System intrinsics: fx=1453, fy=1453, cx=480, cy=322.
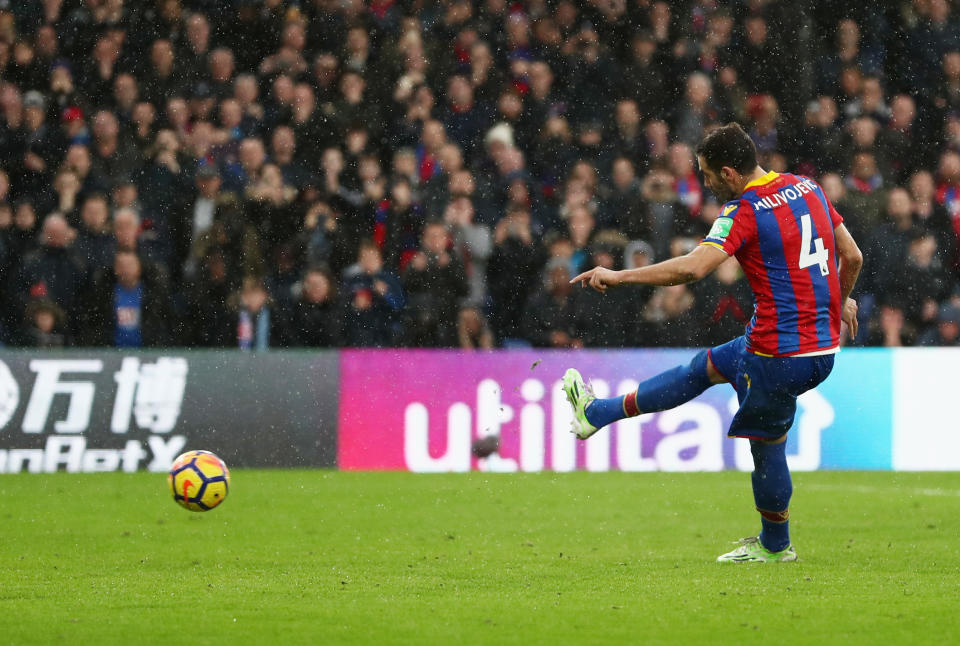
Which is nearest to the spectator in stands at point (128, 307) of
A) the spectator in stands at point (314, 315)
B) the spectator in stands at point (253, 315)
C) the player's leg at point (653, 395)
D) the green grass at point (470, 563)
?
the spectator in stands at point (253, 315)

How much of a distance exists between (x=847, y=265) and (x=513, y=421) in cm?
557

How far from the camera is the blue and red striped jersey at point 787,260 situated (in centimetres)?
632

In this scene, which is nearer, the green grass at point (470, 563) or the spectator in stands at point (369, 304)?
the green grass at point (470, 563)

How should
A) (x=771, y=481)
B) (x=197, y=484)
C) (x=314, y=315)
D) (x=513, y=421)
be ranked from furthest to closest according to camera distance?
1. (x=314, y=315)
2. (x=513, y=421)
3. (x=197, y=484)
4. (x=771, y=481)

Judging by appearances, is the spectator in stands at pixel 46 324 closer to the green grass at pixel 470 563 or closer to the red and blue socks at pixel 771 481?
the green grass at pixel 470 563

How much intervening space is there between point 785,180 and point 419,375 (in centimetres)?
594

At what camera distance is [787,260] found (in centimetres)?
638

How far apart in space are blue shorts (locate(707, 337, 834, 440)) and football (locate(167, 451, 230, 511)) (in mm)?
2659

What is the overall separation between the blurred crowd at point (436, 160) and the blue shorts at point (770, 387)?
5.53 m

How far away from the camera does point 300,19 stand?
566 inches

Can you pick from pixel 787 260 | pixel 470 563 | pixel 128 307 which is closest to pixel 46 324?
pixel 128 307

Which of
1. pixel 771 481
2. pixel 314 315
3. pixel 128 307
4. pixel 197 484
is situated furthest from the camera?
pixel 314 315

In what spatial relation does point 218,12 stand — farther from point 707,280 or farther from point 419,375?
point 707,280

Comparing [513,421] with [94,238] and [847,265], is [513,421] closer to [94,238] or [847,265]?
[94,238]
